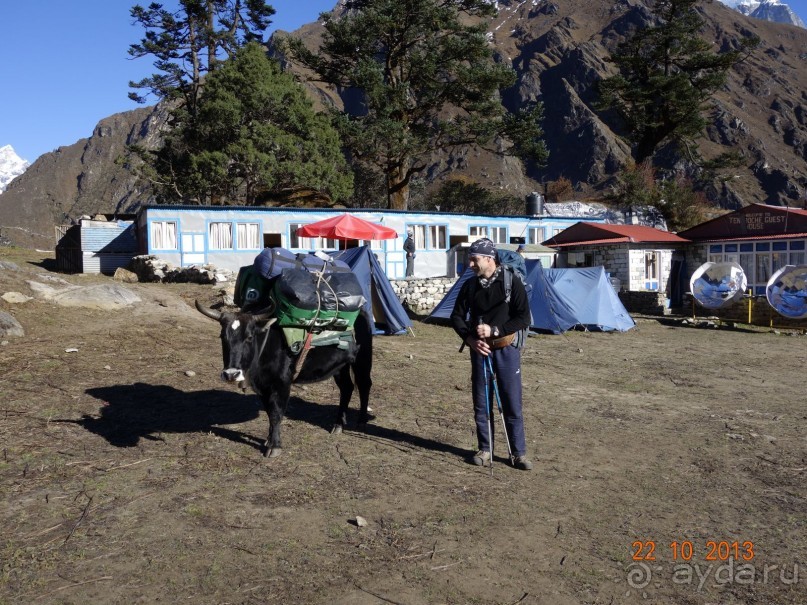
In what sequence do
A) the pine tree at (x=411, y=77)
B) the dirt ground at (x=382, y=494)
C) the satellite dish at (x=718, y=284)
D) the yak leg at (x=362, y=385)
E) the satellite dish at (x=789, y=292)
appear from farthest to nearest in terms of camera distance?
the pine tree at (x=411, y=77) < the satellite dish at (x=718, y=284) < the satellite dish at (x=789, y=292) < the yak leg at (x=362, y=385) < the dirt ground at (x=382, y=494)

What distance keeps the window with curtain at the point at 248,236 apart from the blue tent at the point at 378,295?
468 inches

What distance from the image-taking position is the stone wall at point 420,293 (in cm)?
2045

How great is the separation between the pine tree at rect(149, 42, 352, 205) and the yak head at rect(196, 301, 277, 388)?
1037 inches

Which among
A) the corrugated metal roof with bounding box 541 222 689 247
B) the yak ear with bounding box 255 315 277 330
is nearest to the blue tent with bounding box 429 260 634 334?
the corrugated metal roof with bounding box 541 222 689 247

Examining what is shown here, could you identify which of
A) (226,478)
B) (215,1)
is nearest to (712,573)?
(226,478)

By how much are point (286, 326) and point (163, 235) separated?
783 inches

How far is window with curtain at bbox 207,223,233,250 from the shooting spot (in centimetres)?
2431

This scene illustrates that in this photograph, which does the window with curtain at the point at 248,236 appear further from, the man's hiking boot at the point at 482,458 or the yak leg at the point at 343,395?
the man's hiking boot at the point at 482,458

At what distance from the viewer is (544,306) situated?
16.4 m

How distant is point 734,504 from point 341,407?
3540 millimetres

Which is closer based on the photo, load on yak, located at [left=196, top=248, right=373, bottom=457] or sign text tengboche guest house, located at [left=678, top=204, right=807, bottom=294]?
load on yak, located at [left=196, top=248, right=373, bottom=457]

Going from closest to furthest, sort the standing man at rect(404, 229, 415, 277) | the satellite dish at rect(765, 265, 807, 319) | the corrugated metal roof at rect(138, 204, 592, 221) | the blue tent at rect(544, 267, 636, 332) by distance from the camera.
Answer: the blue tent at rect(544, 267, 636, 332) → the satellite dish at rect(765, 265, 807, 319) → the corrugated metal roof at rect(138, 204, 592, 221) → the standing man at rect(404, 229, 415, 277)

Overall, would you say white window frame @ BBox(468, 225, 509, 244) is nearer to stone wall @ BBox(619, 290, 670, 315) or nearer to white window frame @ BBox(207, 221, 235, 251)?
stone wall @ BBox(619, 290, 670, 315)
